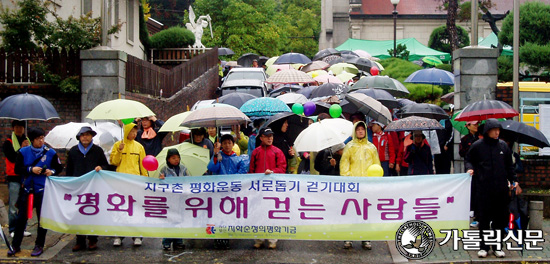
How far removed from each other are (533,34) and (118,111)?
15.3 meters

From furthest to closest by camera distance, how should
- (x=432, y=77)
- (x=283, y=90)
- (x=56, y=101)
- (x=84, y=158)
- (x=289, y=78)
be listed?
1. (x=283, y=90)
2. (x=432, y=77)
3. (x=289, y=78)
4. (x=56, y=101)
5. (x=84, y=158)

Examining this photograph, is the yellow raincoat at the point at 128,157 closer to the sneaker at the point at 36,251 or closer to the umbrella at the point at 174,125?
the umbrella at the point at 174,125

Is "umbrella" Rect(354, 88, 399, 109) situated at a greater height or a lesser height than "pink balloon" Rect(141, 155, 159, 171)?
greater

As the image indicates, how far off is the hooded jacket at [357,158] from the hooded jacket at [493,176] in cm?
157

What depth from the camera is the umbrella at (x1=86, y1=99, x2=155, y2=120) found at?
32.7 feet

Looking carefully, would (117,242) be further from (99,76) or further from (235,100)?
(235,100)

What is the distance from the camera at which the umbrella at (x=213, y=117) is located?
10.0 meters

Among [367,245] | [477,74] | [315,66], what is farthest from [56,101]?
[315,66]

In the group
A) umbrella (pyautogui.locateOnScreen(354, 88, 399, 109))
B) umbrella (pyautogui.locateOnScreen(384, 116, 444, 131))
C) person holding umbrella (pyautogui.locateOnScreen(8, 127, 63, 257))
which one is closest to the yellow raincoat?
person holding umbrella (pyautogui.locateOnScreen(8, 127, 63, 257))

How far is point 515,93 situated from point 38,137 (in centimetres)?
848

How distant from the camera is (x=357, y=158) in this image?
9.79 meters

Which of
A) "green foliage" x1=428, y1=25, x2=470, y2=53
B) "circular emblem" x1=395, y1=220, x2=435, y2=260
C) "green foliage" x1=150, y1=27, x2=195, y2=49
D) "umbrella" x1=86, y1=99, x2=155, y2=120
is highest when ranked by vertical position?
"green foliage" x1=428, y1=25, x2=470, y2=53

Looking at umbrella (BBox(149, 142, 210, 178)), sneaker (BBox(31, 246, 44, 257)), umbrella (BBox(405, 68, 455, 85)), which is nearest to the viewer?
sneaker (BBox(31, 246, 44, 257))

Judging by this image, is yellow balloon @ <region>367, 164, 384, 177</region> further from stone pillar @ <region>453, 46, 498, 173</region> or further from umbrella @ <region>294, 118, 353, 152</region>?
stone pillar @ <region>453, 46, 498, 173</region>
